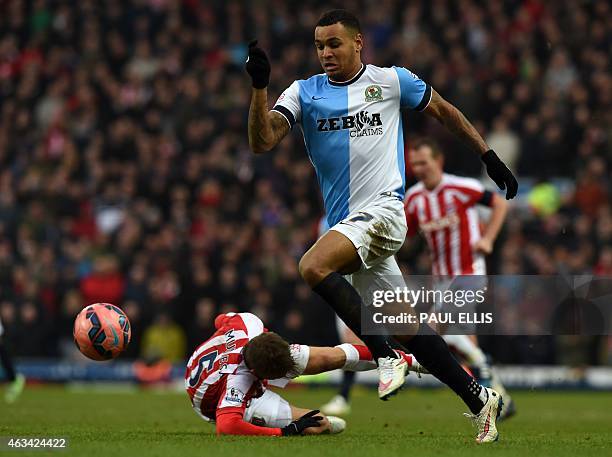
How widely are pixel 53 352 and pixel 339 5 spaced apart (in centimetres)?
809

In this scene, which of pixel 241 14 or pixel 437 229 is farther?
pixel 241 14

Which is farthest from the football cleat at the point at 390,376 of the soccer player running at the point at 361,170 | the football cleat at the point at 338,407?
the football cleat at the point at 338,407

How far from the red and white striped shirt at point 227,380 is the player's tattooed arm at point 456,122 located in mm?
1973

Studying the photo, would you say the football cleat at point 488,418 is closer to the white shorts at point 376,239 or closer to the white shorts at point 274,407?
the white shorts at point 376,239

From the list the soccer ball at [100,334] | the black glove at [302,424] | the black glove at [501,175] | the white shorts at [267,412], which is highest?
the black glove at [501,175]

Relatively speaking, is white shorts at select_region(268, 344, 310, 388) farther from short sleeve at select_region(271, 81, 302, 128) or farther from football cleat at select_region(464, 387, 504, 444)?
short sleeve at select_region(271, 81, 302, 128)

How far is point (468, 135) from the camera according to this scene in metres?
7.93

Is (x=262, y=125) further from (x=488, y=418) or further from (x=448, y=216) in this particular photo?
(x=448, y=216)

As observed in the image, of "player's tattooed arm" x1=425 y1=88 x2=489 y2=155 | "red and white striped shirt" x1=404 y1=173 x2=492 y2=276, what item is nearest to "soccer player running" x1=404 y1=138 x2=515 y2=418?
"red and white striped shirt" x1=404 y1=173 x2=492 y2=276

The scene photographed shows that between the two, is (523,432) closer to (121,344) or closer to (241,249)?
(121,344)

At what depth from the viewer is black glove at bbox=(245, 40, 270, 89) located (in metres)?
7.07

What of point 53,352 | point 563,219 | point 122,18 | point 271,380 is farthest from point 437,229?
point 122,18

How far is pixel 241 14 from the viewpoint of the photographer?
74.3ft

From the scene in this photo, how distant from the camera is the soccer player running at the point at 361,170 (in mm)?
7430
